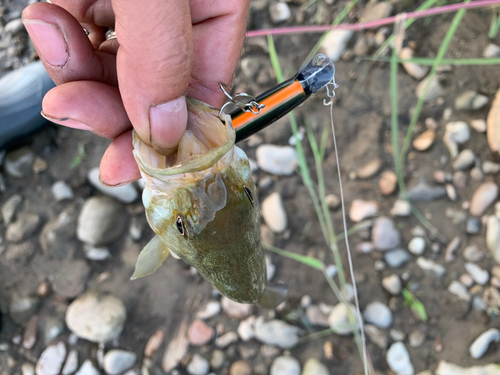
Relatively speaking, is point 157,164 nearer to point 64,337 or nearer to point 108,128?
point 108,128

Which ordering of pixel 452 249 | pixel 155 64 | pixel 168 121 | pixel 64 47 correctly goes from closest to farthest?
pixel 155 64, pixel 168 121, pixel 64 47, pixel 452 249

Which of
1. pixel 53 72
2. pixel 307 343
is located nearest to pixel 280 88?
pixel 53 72

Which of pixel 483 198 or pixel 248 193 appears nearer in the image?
pixel 248 193

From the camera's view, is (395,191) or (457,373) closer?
(457,373)

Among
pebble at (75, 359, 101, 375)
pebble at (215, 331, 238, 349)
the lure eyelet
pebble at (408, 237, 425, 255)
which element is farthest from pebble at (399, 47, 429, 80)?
pebble at (75, 359, 101, 375)

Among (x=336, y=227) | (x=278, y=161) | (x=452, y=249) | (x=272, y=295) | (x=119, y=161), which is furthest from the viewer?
(x=278, y=161)

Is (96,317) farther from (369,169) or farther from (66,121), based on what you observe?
(369,169)

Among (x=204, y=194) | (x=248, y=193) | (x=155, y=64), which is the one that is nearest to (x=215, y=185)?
(x=204, y=194)
